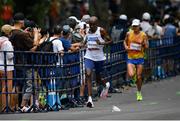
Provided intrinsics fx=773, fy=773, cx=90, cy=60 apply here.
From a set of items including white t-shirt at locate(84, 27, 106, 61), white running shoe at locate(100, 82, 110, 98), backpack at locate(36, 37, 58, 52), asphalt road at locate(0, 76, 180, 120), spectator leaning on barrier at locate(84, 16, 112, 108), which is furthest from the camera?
white running shoe at locate(100, 82, 110, 98)

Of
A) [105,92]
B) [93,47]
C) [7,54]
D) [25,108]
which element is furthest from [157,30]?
[7,54]

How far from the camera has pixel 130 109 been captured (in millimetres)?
16891

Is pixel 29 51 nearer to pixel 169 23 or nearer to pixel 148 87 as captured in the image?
pixel 148 87

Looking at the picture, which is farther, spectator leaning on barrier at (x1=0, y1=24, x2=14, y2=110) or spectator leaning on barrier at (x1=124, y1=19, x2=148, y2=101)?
spectator leaning on barrier at (x1=124, y1=19, x2=148, y2=101)

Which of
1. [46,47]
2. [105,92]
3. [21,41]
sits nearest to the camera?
[21,41]

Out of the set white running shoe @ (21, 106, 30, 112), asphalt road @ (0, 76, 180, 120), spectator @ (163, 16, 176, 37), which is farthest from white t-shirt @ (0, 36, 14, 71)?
spectator @ (163, 16, 176, 37)

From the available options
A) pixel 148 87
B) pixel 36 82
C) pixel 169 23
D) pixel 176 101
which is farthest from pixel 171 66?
pixel 36 82

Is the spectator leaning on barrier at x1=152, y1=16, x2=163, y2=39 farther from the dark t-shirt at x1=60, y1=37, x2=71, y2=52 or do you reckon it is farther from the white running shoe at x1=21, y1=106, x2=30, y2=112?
the white running shoe at x1=21, y1=106, x2=30, y2=112

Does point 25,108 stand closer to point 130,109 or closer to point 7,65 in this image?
point 7,65

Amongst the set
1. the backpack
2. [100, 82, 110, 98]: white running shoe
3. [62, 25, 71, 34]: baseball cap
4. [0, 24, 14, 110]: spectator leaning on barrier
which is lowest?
[100, 82, 110, 98]: white running shoe

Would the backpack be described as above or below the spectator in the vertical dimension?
below

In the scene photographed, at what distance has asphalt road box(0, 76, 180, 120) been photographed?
15.1 meters

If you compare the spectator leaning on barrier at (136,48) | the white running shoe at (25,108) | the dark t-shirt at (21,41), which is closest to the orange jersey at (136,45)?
the spectator leaning on barrier at (136,48)

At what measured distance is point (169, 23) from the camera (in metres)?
26.2
